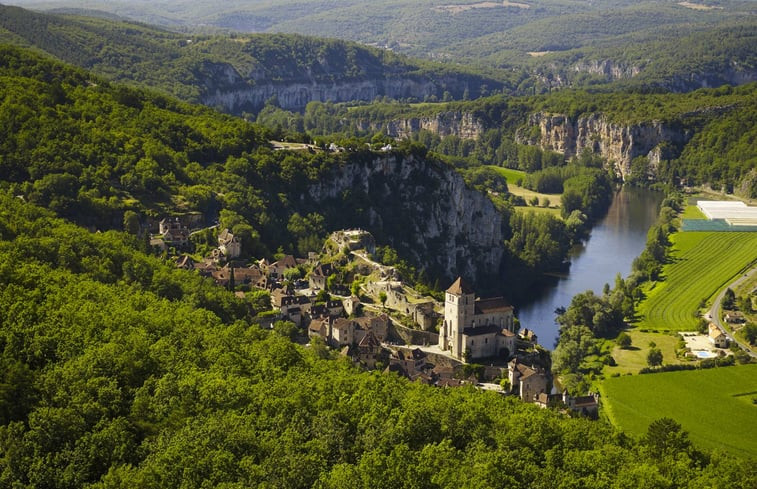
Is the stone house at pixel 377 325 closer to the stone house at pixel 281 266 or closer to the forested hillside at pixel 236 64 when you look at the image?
the stone house at pixel 281 266

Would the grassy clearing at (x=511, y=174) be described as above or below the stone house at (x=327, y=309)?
below

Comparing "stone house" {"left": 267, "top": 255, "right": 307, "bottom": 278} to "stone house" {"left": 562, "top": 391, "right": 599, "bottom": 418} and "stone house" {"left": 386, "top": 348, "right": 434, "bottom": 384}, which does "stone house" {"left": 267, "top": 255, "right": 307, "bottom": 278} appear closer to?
"stone house" {"left": 386, "top": 348, "right": 434, "bottom": 384}

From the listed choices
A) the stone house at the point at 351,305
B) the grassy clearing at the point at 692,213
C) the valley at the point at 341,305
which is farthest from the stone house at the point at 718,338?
the grassy clearing at the point at 692,213

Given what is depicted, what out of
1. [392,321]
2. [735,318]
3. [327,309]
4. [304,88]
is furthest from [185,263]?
[304,88]

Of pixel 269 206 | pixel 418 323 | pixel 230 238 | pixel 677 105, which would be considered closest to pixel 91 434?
pixel 418 323

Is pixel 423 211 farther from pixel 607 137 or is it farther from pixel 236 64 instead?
pixel 236 64

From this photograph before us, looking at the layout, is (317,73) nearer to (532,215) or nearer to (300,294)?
(532,215)
